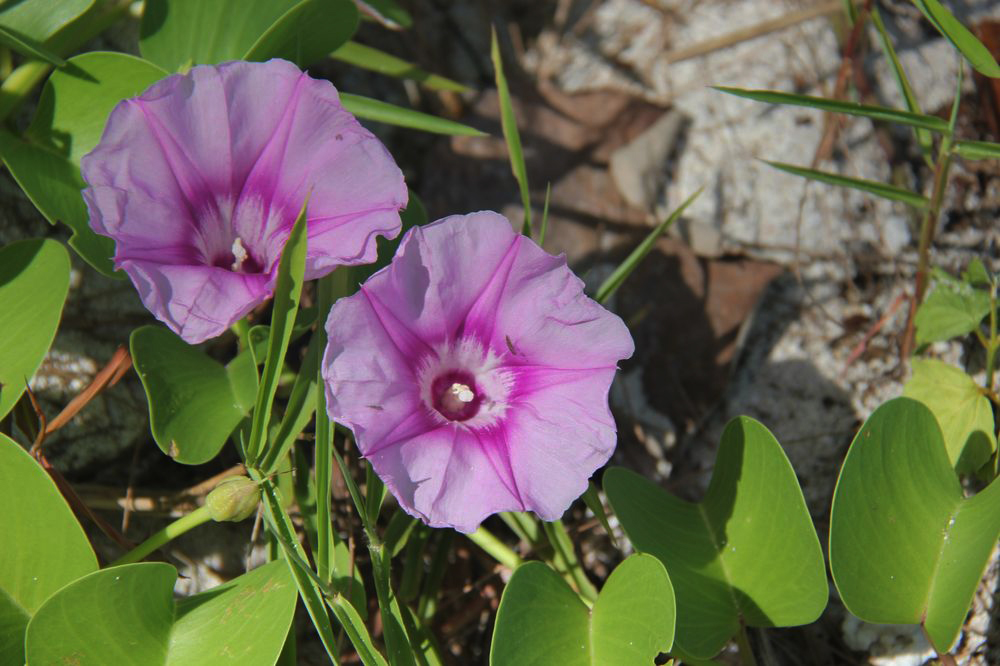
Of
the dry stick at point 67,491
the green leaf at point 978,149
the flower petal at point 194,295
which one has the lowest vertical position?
the dry stick at point 67,491

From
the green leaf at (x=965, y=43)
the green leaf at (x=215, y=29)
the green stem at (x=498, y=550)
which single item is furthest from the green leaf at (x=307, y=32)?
the green leaf at (x=965, y=43)

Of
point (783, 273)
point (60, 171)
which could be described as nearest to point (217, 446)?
point (60, 171)

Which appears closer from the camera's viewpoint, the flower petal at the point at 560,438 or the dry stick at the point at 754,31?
the flower petal at the point at 560,438

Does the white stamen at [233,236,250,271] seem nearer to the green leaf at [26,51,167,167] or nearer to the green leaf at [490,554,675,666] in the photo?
the green leaf at [26,51,167,167]

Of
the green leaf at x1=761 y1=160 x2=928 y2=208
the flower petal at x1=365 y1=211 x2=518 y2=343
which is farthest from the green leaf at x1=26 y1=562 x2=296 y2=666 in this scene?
the green leaf at x1=761 y1=160 x2=928 y2=208

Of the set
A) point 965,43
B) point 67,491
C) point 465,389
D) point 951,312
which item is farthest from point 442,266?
point 951,312

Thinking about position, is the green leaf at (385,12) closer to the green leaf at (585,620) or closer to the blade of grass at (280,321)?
the blade of grass at (280,321)

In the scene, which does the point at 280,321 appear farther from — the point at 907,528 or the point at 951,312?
the point at 951,312
